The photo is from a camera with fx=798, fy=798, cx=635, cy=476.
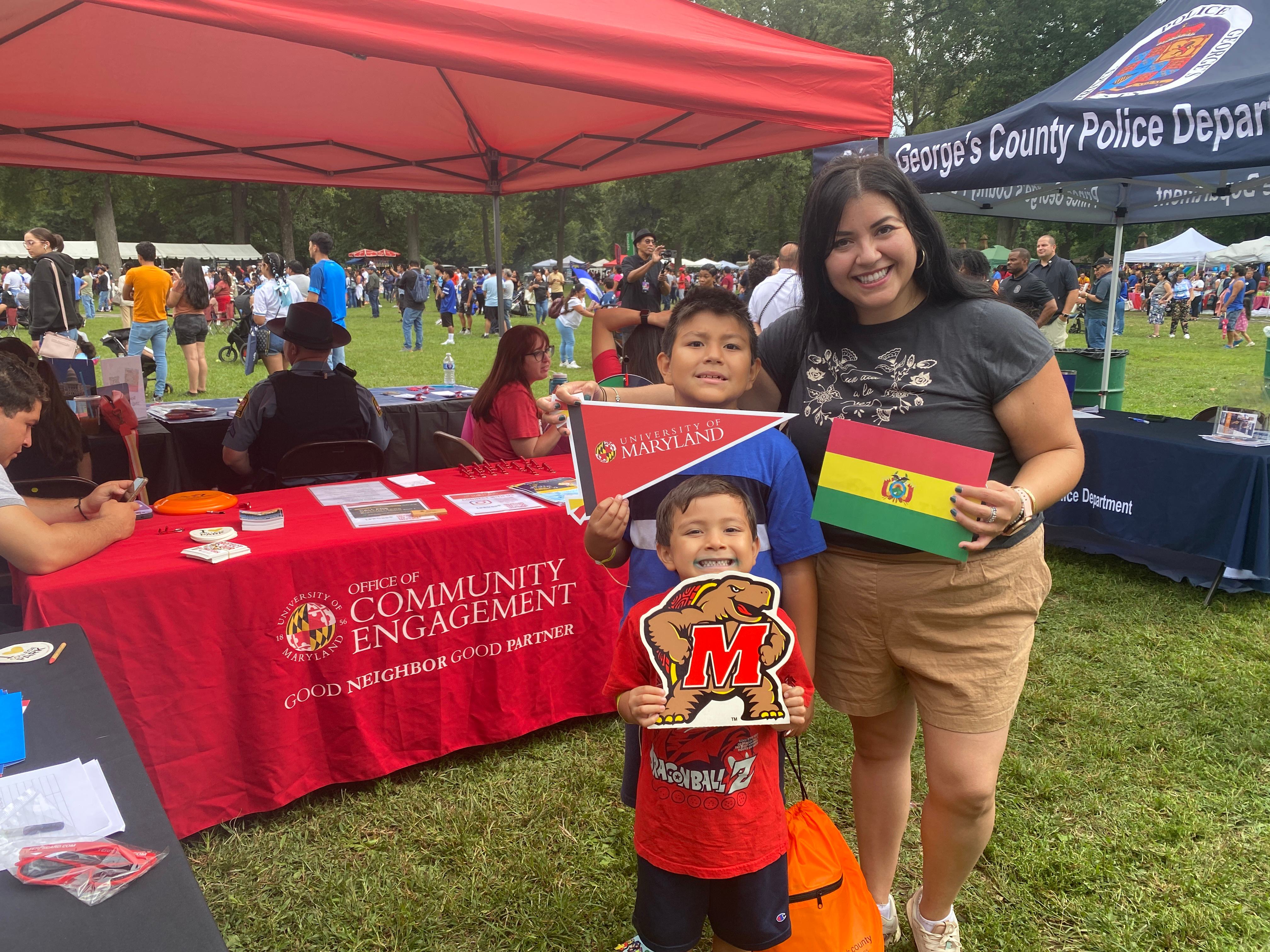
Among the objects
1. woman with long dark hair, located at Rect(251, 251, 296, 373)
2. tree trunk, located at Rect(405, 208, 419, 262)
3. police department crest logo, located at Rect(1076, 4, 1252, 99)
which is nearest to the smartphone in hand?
police department crest logo, located at Rect(1076, 4, 1252, 99)

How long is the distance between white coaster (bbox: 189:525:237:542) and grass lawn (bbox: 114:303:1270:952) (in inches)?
35.4

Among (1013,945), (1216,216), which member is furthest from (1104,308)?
(1013,945)

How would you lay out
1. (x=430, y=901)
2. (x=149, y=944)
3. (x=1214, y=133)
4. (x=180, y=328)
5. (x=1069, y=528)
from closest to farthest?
(x=149, y=944)
(x=430, y=901)
(x=1214, y=133)
(x=1069, y=528)
(x=180, y=328)

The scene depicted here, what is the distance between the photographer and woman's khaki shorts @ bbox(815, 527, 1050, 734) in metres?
1.68

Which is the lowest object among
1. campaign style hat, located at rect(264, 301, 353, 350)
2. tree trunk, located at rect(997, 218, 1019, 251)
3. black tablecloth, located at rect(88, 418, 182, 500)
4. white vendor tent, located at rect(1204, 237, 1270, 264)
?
black tablecloth, located at rect(88, 418, 182, 500)

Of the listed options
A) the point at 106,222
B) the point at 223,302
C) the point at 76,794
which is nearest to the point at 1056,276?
the point at 76,794

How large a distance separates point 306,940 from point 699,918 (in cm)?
115

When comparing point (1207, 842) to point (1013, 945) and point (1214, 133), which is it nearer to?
point (1013, 945)

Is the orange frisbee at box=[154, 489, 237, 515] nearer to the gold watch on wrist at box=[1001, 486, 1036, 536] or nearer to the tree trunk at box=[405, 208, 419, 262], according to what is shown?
the gold watch on wrist at box=[1001, 486, 1036, 536]

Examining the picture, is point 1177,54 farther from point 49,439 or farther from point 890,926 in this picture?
point 49,439

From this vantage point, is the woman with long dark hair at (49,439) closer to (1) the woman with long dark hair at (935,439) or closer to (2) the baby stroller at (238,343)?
(1) the woman with long dark hair at (935,439)

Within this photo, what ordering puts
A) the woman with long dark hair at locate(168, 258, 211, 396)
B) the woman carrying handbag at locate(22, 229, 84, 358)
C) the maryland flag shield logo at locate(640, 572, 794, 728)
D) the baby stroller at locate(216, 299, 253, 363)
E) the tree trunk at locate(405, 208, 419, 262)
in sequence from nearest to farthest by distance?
the maryland flag shield logo at locate(640, 572, 794, 728)
the woman carrying handbag at locate(22, 229, 84, 358)
the woman with long dark hair at locate(168, 258, 211, 396)
the baby stroller at locate(216, 299, 253, 363)
the tree trunk at locate(405, 208, 419, 262)

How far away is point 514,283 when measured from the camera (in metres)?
24.2

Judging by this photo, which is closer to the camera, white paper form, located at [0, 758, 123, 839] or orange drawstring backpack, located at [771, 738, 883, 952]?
white paper form, located at [0, 758, 123, 839]
